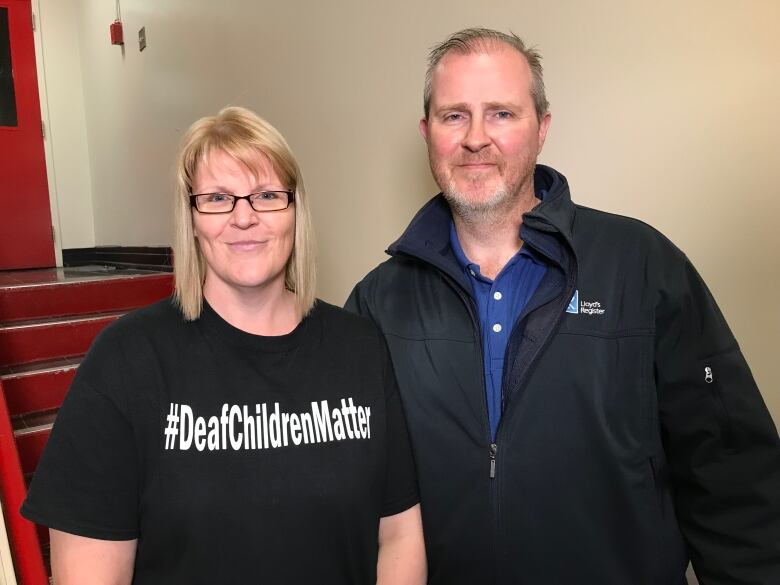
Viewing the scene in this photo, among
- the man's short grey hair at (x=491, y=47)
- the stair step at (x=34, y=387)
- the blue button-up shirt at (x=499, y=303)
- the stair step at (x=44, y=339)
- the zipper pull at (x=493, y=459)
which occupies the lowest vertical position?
the stair step at (x=34, y=387)

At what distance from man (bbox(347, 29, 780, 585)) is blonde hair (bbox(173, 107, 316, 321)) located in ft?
1.20

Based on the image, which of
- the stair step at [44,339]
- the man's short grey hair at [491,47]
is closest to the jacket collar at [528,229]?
the man's short grey hair at [491,47]

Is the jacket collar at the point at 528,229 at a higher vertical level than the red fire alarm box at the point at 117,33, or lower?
lower

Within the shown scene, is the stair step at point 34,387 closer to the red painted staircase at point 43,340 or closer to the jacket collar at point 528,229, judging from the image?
the red painted staircase at point 43,340

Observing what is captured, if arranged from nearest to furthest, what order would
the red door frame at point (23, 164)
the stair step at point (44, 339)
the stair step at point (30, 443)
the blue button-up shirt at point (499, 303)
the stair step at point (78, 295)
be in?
the blue button-up shirt at point (499, 303), the stair step at point (30, 443), the stair step at point (44, 339), the stair step at point (78, 295), the red door frame at point (23, 164)

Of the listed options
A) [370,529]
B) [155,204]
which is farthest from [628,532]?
[155,204]

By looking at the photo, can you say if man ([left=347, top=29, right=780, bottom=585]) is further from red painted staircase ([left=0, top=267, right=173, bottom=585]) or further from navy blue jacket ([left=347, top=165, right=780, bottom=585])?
red painted staircase ([left=0, top=267, right=173, bottom=585])

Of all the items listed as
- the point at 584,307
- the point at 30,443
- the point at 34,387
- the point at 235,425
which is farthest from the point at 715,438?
the point at 34,387

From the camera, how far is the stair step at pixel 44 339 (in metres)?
2.90

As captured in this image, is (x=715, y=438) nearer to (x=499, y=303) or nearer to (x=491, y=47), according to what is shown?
(x=499, y=303)

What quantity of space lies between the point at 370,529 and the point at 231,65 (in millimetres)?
2471

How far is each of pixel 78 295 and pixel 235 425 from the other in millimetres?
2711

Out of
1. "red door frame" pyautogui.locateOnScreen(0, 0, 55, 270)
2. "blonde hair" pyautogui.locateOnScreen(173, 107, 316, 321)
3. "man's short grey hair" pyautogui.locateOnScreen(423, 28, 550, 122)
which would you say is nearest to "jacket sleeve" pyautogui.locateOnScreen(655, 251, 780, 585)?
"man's short grey hair" pyautogui.locateOnScreen(423, 28, 550, 122)

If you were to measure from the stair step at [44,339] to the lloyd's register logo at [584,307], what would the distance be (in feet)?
8.82
